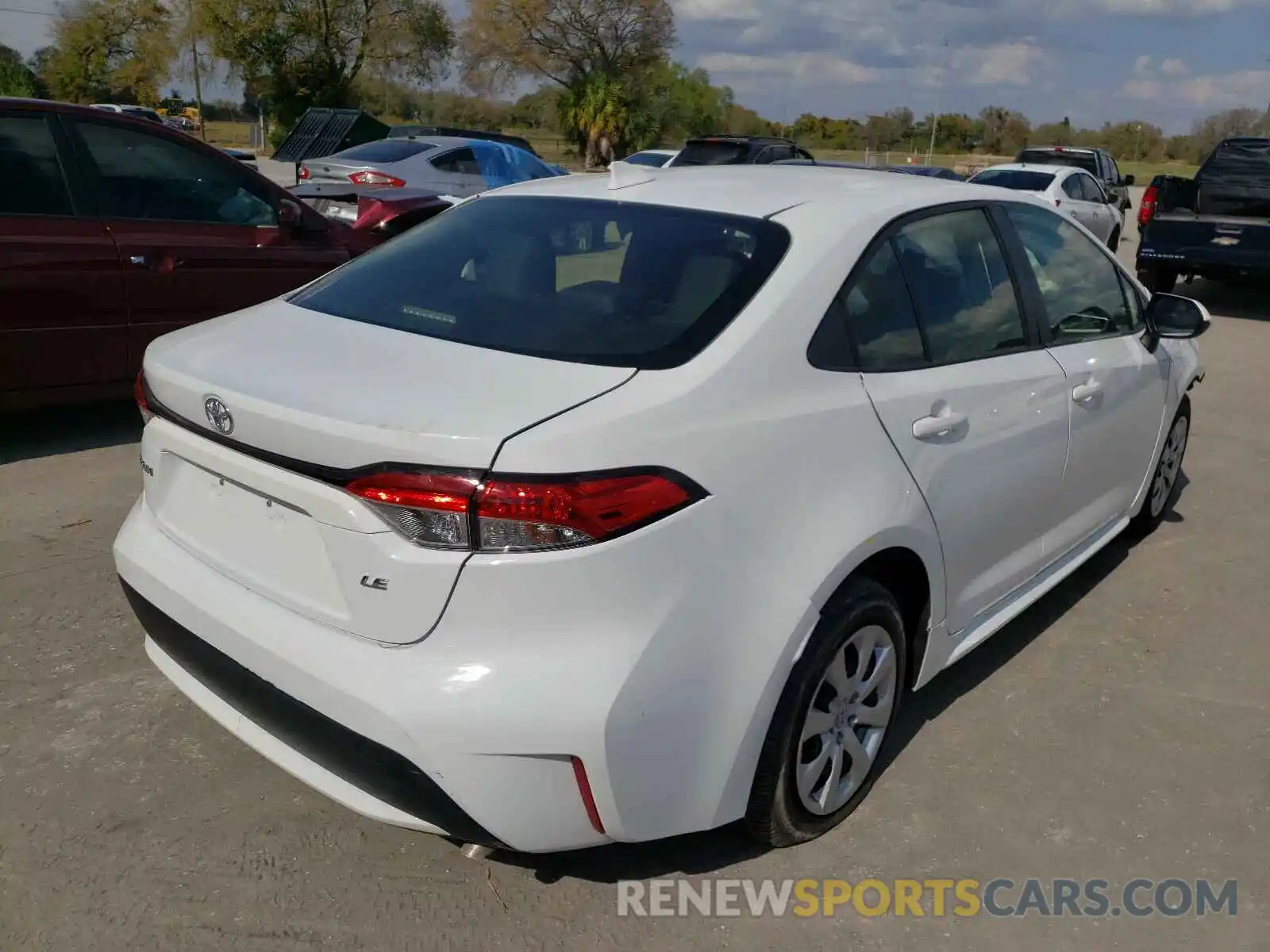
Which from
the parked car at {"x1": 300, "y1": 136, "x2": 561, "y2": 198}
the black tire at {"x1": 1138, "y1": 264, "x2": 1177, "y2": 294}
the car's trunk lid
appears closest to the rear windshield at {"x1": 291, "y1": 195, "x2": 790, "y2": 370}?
the car's trunk lid

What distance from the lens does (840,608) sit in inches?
101

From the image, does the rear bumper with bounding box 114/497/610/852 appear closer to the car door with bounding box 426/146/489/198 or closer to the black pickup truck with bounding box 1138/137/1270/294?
the car door with bounding box 426/146/489/198

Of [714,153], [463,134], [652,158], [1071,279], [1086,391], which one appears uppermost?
[463,134]

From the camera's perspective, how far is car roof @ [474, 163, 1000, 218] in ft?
9.84

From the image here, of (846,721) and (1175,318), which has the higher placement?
(1175,318)

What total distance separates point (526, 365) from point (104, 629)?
2.20m

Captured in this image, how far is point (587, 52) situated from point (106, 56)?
80.4 feet

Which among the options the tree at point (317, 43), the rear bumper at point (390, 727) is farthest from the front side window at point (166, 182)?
the tree at point (317, 43)

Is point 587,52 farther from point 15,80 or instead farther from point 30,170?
point 30,170

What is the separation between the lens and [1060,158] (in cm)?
1869

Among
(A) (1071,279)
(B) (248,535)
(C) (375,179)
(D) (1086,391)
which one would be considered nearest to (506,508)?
(B) (248,535)

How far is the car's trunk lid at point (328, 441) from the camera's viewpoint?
2.12 metres

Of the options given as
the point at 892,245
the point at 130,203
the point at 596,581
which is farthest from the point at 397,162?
the point at 596,581

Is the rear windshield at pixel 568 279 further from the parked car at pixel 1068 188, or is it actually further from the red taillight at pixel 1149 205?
the parked car at pixel 1068 188
